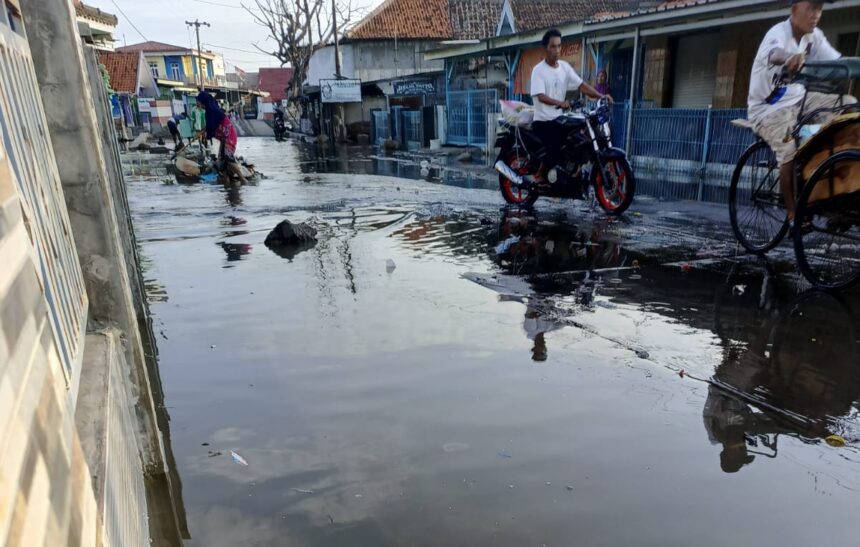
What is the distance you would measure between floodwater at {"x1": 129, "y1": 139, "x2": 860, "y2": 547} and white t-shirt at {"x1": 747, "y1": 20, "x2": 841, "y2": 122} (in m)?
1.40

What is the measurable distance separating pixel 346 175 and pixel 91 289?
12.6 m

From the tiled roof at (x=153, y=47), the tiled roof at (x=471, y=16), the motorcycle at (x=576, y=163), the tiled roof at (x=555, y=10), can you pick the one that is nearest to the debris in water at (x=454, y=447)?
the motorcycle at (x=576, y=163)

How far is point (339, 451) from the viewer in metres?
2.62

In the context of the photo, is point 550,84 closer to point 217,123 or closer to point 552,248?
point 552,248

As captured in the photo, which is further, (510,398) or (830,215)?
(830,215)

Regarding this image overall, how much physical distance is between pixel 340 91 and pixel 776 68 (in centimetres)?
2664

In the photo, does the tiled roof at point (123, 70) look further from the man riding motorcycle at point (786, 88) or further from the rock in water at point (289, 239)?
the man riding motorcycle at point (786, 88)

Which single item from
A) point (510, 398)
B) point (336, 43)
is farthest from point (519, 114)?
point (336, 43)

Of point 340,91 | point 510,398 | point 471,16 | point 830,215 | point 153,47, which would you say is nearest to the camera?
point 510,398

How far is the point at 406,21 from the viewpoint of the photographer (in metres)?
34.7

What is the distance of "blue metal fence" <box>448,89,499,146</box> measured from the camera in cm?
1857

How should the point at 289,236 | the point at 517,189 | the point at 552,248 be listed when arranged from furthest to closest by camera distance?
the point at 517,189, the point at 289,236, the point at 552,248

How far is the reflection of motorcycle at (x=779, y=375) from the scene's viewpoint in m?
2.70

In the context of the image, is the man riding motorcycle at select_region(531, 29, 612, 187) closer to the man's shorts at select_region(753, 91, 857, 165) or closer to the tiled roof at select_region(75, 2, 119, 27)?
the man's shorts at select_region(753, 91, 857, 165)
